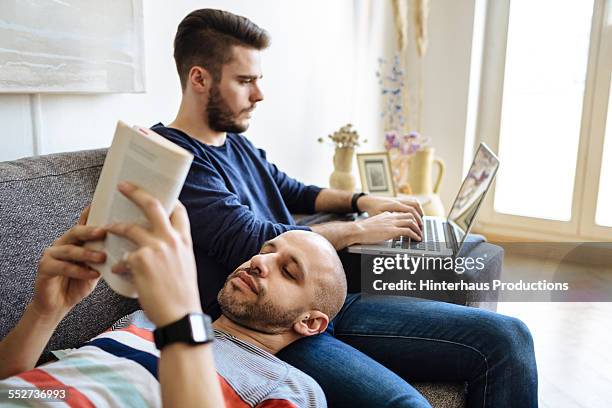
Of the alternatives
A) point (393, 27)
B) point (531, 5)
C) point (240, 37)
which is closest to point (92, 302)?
point (240, 37)

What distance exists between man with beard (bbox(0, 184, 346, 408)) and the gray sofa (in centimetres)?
11

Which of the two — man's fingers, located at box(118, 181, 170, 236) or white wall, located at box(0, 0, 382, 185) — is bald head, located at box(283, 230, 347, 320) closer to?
man's fingers, located at box(118, 181, 170, 236)

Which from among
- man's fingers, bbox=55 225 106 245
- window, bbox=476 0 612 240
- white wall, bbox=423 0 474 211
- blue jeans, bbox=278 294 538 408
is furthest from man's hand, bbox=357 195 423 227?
window, bbox=476 0 612 240

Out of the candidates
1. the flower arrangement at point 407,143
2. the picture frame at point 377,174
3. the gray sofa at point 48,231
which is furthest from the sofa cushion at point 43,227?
the flower arrangement at point 407,143

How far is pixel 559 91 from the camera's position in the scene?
3311mm

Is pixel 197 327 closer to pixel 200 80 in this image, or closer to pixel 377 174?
pixel 200 80

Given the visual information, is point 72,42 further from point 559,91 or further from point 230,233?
point 559,91

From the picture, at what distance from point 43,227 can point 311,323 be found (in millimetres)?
598

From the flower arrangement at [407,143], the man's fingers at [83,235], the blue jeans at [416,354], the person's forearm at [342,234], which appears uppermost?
the man's fingers at [83,235]

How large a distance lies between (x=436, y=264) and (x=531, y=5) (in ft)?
7.75

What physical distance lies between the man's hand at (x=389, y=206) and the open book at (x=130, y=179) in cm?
120

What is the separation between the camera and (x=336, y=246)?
5.38 ft

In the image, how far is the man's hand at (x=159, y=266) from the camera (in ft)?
2.06

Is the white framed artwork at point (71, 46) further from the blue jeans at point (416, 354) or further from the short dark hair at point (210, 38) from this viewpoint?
the blue jeans at point (416, 354)
